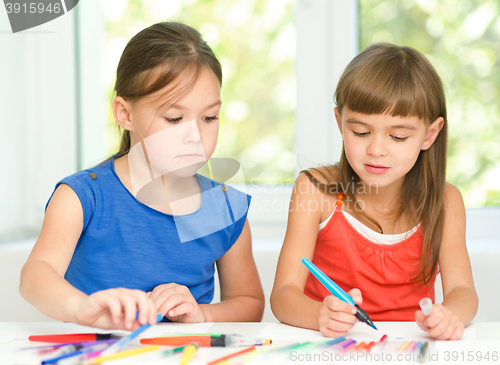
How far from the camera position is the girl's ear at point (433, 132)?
0.73m

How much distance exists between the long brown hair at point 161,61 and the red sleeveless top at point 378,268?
339mm

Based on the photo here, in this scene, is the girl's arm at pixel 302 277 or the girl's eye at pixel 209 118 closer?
the girl's arm at pixel 302 277

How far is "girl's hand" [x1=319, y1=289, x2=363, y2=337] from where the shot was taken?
1.63ft

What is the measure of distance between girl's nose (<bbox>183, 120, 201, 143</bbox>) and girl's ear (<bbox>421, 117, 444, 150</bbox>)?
0.37 metres

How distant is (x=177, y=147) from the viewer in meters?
0.68

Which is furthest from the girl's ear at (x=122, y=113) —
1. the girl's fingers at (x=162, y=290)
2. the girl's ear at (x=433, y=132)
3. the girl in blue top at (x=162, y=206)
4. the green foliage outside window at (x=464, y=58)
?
the green foliage outside window at (x=464, y=58)

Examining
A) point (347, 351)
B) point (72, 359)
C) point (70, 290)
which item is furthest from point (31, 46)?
point (347, 351)

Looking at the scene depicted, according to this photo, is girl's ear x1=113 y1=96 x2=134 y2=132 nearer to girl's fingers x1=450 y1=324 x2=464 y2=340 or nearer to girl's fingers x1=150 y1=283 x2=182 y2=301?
girl's fingers x1=150 y1=283 x2=182 y2=301

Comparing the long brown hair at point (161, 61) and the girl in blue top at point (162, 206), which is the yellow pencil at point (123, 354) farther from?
the long brown hair at point (161, 61)

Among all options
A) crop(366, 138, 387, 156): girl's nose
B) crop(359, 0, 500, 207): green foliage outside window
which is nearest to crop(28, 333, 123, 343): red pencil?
crop(366, 138, 387, 156): girl's nose

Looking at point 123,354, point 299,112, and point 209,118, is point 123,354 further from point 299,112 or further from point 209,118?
point 299,112

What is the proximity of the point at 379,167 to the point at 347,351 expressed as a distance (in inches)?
13.2

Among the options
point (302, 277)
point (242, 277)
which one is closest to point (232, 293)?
point (242, 277)

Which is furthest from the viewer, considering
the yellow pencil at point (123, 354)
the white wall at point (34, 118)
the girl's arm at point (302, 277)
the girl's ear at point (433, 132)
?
the white wall at point (34, 118)
